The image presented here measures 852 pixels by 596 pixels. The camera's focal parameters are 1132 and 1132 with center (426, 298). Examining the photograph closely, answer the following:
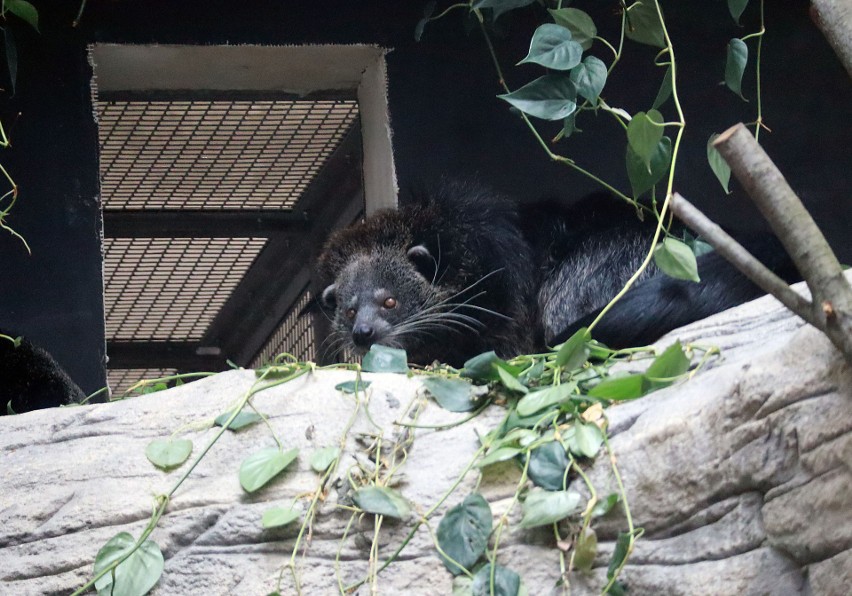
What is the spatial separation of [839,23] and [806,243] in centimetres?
35

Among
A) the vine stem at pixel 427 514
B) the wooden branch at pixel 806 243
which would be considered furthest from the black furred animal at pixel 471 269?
the wooden branch at pixel 806 243

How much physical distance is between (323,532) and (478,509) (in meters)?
0.31

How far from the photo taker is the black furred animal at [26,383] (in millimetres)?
3445

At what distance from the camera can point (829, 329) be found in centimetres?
157

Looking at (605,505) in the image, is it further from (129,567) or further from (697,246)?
(697,246)

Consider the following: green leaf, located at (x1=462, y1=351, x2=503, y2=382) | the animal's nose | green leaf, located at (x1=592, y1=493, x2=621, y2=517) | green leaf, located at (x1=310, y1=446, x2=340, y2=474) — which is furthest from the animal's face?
green leaf, located at (x1=592, y1=493, x2=621, y2=517)

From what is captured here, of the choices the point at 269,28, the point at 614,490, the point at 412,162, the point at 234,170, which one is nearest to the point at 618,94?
the point at 412,162

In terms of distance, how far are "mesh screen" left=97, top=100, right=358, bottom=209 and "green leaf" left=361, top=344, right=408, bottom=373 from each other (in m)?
1.99

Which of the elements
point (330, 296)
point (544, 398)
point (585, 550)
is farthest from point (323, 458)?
point (330, 296)

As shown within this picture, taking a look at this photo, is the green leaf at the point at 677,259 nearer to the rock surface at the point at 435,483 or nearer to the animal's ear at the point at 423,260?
the rock surface at the point at 435,483

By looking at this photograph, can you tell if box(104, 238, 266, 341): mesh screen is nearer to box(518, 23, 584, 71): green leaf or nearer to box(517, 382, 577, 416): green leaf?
box(518, 23, 584, 71): green leaf

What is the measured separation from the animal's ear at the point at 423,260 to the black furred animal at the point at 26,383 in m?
1.22

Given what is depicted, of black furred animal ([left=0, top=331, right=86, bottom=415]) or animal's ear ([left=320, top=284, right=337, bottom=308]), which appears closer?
black furred animal ([left=0, top=331, right=86, bottom=415])

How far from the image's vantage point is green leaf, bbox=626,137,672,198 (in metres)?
2.58
